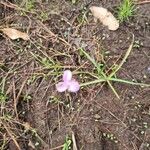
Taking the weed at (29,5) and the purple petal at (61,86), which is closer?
the purple petal at (61,86)

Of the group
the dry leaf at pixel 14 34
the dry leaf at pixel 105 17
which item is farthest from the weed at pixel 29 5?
the dry leaf at pixel 105 17

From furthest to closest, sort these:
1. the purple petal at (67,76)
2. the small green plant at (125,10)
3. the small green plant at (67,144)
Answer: the small green plant at (125,10)
the purple petal at (67,76)
the small green plant at (67,144)

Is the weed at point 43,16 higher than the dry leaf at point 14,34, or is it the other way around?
the weed at point 43,16

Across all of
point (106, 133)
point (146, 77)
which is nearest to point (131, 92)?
point (146, 77)

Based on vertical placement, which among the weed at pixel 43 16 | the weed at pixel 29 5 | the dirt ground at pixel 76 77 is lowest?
the dirt ground at pixel 76 77

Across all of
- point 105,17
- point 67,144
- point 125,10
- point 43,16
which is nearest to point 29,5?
point 43,16

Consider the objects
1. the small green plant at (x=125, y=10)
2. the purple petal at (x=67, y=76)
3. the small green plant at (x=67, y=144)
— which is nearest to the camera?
the small green plant at (x=67, y=144)

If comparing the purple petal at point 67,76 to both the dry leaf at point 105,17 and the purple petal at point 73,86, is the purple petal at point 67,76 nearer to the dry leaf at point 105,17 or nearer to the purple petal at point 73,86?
the purple petal at point 73,86
